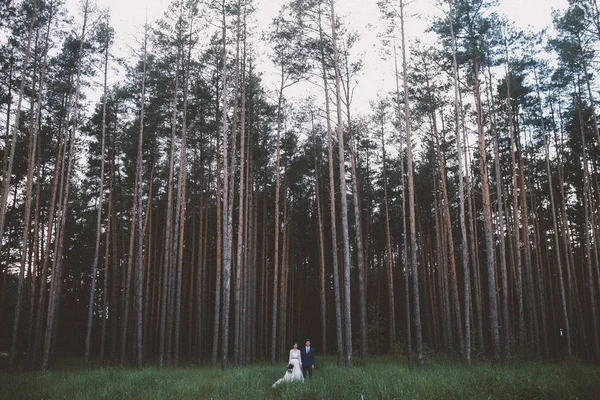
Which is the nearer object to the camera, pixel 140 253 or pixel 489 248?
pixel 489 248

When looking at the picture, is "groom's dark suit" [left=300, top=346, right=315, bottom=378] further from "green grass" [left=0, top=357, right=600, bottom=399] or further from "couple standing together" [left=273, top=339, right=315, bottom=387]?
"green grass" [left=0, top=357, right=600, bottom=399]

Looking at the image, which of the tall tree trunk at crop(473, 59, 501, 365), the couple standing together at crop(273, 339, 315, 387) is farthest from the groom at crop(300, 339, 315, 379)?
→ the tall tree trunk at crop(473, 59, 501, 365)

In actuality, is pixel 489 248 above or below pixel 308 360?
above

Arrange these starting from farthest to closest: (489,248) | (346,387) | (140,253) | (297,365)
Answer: (140,253), (489,248), (297,365), (346,387)

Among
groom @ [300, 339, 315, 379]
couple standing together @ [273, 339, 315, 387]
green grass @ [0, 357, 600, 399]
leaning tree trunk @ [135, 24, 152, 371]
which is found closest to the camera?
green grass @ [0, 357, 600, 399]

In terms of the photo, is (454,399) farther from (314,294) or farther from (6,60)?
(314,294)

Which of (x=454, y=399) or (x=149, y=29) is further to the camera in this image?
(x=149, y=29)

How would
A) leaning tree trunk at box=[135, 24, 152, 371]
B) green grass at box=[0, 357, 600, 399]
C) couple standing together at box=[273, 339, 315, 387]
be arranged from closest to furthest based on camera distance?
green grass at box=[0, 357, 600, 399] → couple standing together at box=[273, 339, 315, 387] → leaning tree trunk at box=[135, 24, 152, 371]

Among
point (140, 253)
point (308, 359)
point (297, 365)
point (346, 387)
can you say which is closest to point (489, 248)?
point (308, 359)

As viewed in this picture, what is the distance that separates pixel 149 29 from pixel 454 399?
18.9 meters

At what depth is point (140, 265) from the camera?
15.0 metres

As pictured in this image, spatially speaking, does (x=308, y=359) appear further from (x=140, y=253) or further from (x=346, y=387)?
(x=140, y=253)

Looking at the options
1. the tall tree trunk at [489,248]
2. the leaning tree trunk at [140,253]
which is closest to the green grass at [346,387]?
the leaning tree trunk at [140,253]

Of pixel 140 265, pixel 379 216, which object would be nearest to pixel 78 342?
pixel 140 265
